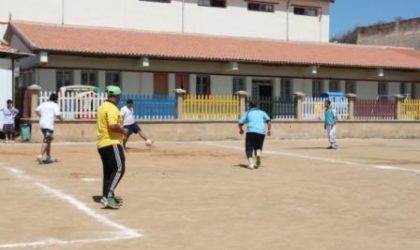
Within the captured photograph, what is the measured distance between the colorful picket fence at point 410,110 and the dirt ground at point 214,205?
554 inches

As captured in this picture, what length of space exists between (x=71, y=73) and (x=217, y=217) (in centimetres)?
2201

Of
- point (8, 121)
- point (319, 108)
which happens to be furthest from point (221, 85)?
point (8, 121)

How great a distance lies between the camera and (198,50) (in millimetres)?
31578

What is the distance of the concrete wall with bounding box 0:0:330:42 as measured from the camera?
33.7 metres

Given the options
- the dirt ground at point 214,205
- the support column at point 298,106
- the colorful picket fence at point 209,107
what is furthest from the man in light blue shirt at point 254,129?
the support column at point 298,106

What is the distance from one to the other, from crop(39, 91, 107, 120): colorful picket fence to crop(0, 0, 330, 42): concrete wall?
10322 millimetres

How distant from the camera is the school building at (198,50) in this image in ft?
97.2

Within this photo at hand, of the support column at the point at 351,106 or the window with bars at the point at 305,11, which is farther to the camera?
the window with bars at the point at 305,11

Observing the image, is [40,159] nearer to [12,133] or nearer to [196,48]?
[12,133]

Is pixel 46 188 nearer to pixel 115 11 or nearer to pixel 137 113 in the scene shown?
pixel 137 113

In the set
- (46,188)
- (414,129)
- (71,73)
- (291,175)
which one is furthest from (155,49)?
(46,188)

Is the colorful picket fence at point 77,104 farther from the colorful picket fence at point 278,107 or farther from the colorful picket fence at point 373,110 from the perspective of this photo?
the colorful picket fence at point 373,110

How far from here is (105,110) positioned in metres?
9.53

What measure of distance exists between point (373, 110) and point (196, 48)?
28.4ft
